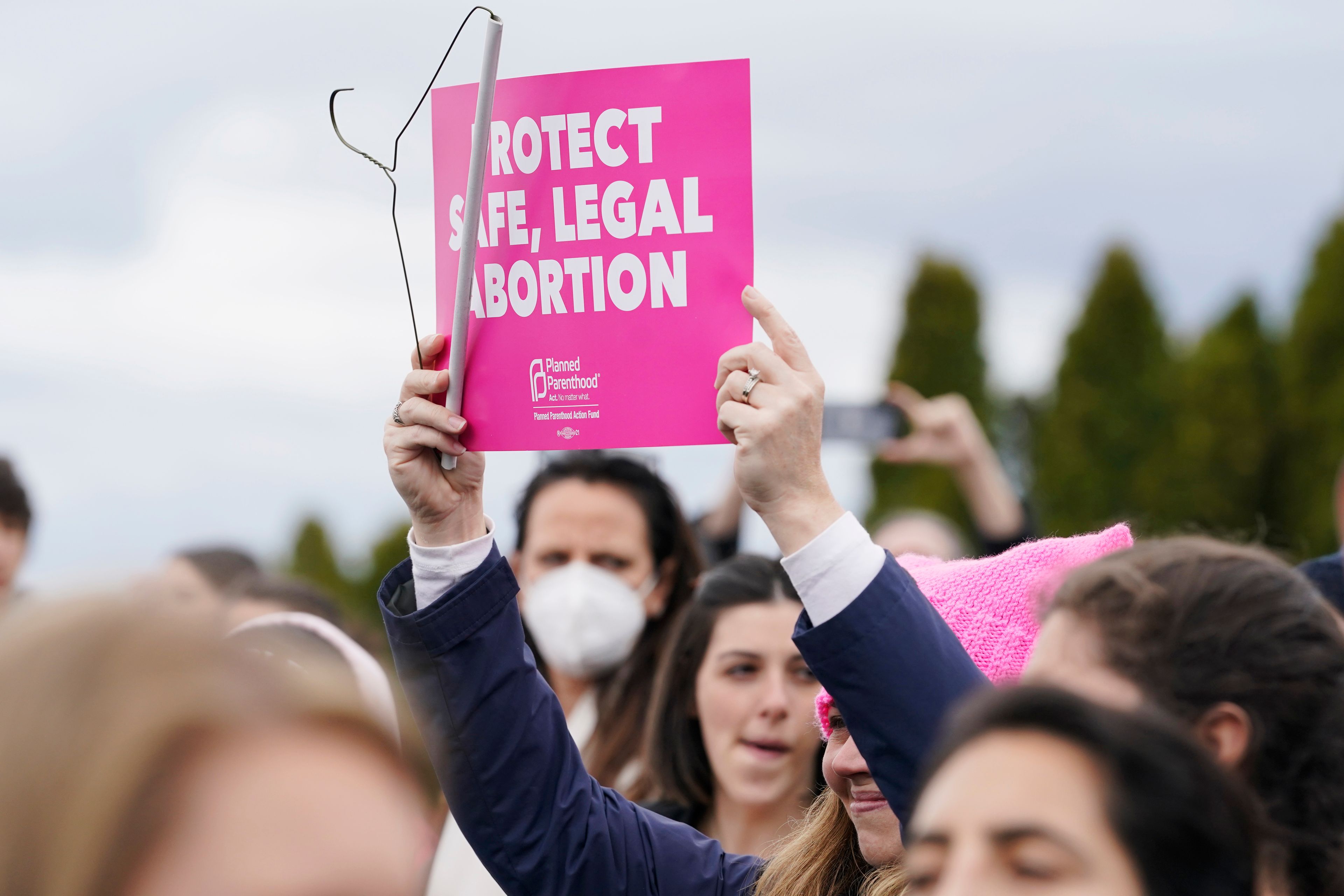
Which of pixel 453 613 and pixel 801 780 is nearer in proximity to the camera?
pixel 453 613

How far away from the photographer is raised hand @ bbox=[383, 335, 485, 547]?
2488mm

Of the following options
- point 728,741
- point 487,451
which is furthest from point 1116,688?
point 728,741

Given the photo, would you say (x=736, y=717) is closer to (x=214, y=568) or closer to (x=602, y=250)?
(x=602, y=250)

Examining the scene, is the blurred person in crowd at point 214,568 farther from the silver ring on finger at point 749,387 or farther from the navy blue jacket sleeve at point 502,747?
the silver ring on finger at point 749,387

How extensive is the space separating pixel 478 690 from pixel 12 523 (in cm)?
339

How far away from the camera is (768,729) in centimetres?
382

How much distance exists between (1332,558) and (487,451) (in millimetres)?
2701

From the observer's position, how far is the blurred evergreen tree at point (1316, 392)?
68.1ft

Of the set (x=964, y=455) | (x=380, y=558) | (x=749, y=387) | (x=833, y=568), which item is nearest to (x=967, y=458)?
(x=964, y=455)

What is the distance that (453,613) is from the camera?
2.47 meters

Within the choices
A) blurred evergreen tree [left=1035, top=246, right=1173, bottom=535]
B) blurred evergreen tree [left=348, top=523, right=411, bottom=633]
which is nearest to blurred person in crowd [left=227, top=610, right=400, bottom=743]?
blurred evergreen tree [left=1035, top=246, right=1173, bottom=535]

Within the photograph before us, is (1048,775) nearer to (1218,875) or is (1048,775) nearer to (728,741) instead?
(1218,875)

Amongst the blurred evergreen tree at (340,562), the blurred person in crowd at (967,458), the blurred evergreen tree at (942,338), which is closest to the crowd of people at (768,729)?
the blurred person in crowd at (967,458)

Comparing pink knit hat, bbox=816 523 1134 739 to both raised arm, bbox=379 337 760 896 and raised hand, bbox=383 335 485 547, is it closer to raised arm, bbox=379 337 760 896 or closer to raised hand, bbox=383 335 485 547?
raised arm, bbox=379 337 760 896
